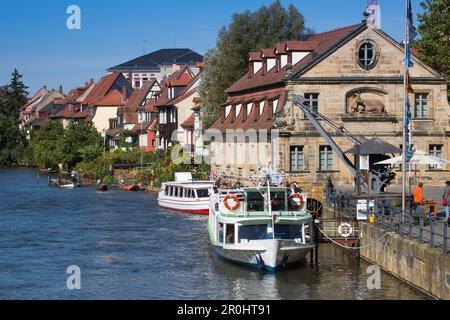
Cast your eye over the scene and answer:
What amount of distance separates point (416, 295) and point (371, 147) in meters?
15.2

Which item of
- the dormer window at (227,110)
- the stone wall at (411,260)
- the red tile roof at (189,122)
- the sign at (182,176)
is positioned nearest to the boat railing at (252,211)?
the stone wall at (411,260)

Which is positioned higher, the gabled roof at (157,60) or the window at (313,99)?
the gabled roof at (157,60)

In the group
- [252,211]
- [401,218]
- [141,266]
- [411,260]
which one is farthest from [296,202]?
[411,260]

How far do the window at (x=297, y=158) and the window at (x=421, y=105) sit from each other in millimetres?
7285

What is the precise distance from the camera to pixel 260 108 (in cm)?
5925

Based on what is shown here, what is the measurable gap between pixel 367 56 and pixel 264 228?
19774 millimetres

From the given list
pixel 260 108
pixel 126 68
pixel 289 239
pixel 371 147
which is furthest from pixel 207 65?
pixel 126 68

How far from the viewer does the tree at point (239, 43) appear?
3167 inches

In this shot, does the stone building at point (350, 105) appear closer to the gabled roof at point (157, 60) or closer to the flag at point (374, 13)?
the flag at point (374, 13)

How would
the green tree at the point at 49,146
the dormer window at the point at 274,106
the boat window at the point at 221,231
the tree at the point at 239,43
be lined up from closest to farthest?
the boat window at the point at 221,231
the dormer window at the point at 274,106
the tree at the point at 239,43
the green tree at the point at 49,146

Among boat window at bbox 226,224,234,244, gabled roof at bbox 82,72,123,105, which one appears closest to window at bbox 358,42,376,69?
boat window at bbox 226,224,234,244

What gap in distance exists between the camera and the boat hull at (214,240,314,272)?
3591 cm

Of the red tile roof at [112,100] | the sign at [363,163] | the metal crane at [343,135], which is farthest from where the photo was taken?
the red tile roof at [112,100]

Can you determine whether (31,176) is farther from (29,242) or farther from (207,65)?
(29,242)
